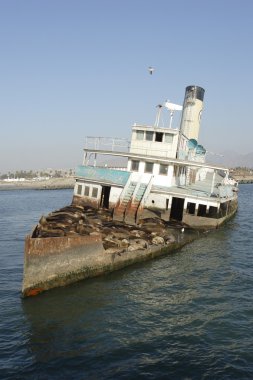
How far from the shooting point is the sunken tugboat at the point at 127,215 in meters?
18.9

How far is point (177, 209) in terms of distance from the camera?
110 ft

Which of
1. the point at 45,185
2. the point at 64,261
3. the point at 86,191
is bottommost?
the point at 45,185

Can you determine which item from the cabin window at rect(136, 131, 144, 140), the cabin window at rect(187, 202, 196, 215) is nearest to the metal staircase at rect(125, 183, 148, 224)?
the cabin window at rect(187, 202, 196, 215)

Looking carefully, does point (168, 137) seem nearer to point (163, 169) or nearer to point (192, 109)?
point (163, 169)

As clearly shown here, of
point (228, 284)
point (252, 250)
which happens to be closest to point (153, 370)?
point (228, 284)

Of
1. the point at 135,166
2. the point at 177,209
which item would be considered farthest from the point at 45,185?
the point at 177,209

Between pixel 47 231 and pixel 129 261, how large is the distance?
5121mm

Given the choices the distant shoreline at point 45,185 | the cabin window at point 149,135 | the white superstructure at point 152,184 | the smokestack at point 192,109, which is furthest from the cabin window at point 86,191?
the distant shoreline at point 45,185

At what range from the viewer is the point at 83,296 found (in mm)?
18156

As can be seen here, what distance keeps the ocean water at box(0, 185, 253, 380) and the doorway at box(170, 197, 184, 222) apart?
29.2ft

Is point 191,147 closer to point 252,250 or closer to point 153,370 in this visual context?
point 252,250

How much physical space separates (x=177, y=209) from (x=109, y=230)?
1080cm

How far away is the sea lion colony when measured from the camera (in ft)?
72.2

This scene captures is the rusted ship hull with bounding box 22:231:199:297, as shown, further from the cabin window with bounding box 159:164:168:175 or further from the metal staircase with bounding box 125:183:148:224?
the cabin window with bounding box 159:164:168:175
